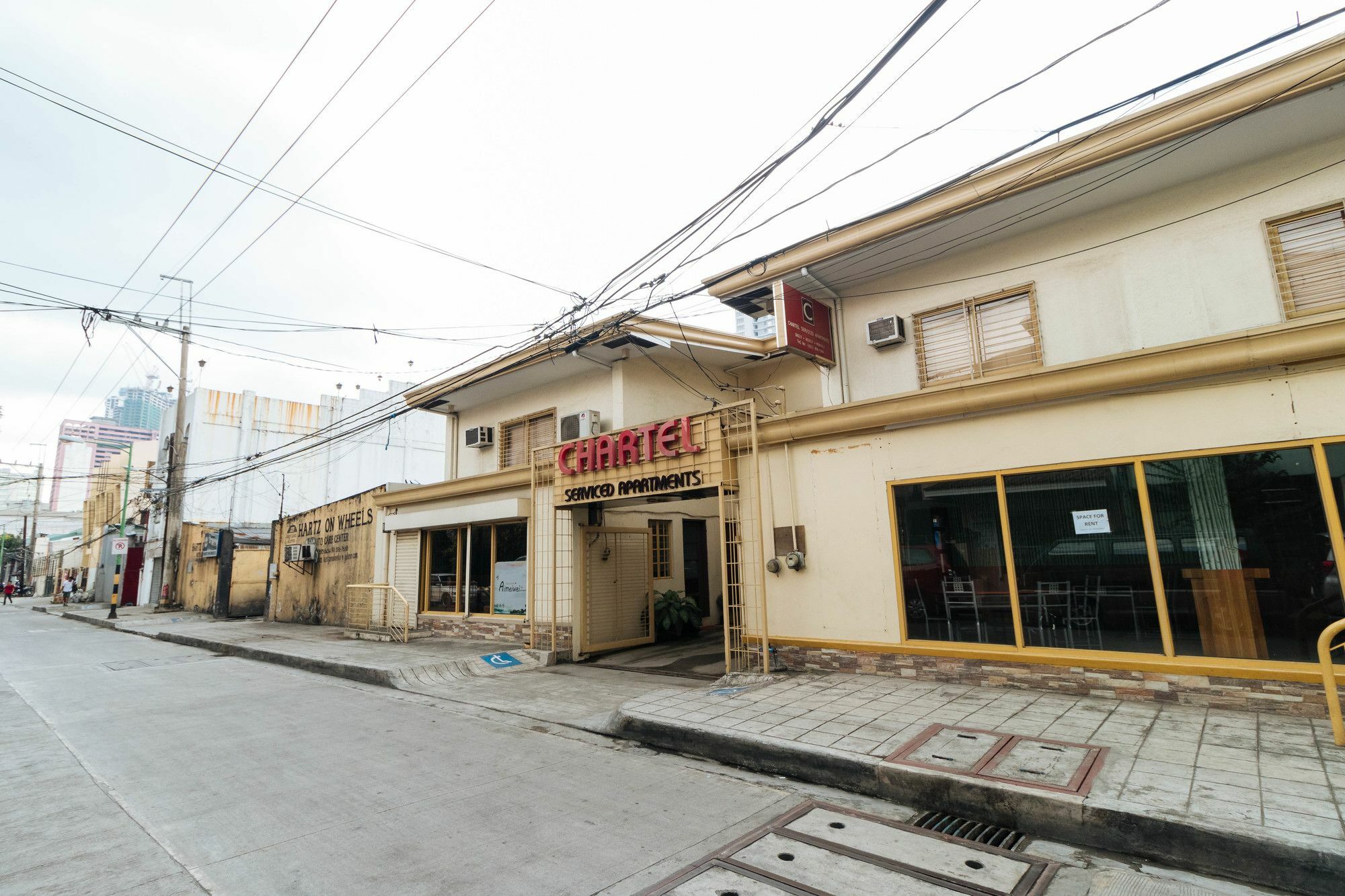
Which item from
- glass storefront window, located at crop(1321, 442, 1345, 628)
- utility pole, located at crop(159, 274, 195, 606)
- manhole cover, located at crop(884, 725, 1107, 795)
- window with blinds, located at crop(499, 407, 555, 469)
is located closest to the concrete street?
manhole cover, located at crop(884, 725, 1107, 795)

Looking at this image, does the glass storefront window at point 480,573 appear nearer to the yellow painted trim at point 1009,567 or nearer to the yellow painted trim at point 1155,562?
the yellow painted trim at point 1009,567

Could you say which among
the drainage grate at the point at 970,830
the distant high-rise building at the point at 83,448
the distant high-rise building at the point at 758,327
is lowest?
the drainage grate at the point at 970,830

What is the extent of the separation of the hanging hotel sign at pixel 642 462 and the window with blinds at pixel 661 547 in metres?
2.94

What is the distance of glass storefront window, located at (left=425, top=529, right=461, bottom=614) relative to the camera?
48.8 ft

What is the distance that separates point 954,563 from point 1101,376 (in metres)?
2.67

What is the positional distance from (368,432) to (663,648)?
89.9 feet

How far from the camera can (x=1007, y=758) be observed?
5102mm

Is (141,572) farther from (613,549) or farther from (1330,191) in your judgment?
(1330,191)

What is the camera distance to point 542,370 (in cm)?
1397

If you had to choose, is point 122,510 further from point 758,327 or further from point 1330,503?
point 1330,503

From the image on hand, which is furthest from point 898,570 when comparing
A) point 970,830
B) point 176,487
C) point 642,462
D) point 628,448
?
point 176,487

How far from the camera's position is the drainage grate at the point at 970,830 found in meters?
4.23

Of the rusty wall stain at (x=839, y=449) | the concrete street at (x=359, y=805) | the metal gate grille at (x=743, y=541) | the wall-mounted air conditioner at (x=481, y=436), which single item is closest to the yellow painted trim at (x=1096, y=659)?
the metal gate grille at (x=743, y=541)

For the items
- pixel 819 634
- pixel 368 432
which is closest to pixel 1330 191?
pixel 819 634
